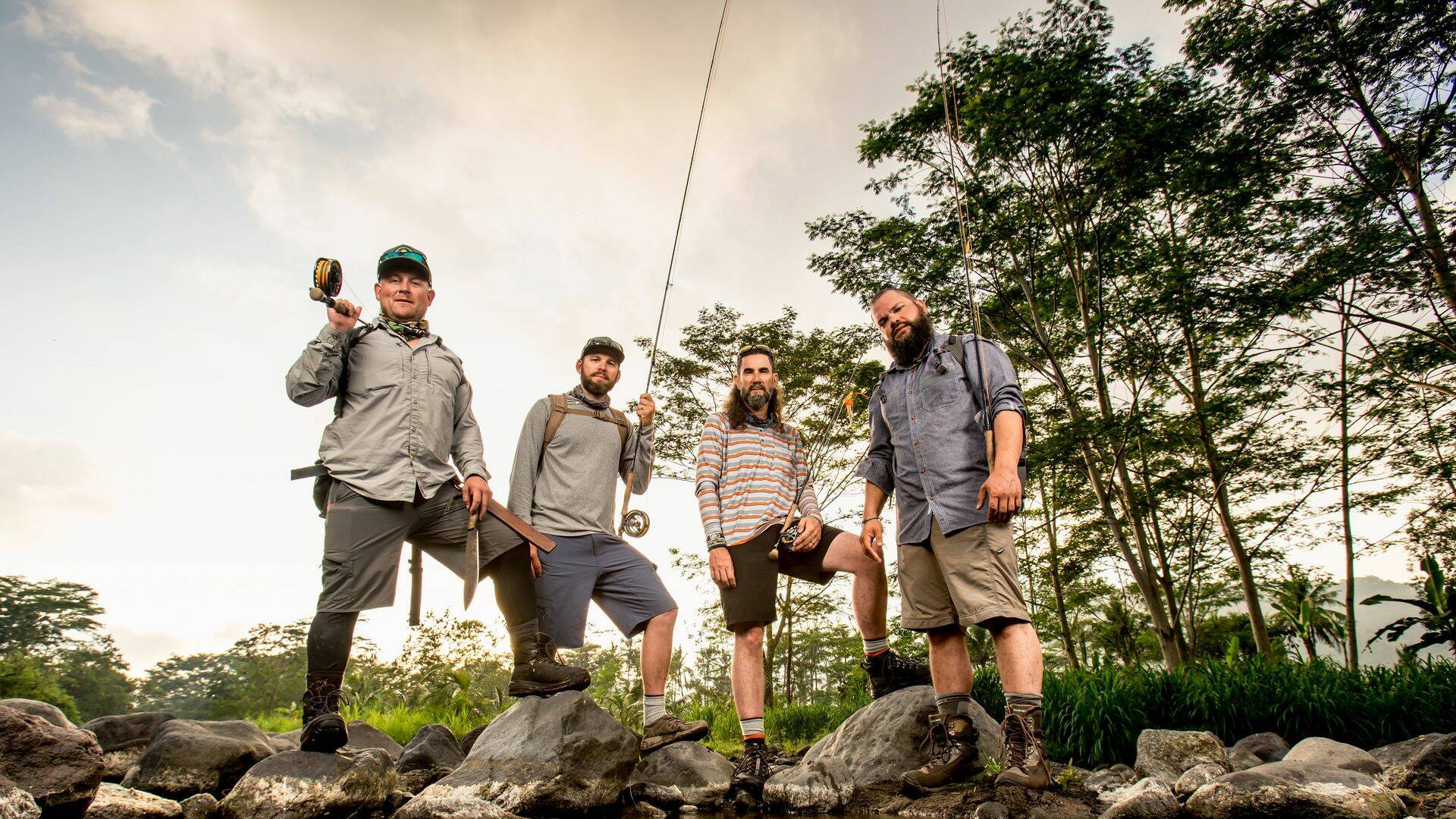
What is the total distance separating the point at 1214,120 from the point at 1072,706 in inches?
339

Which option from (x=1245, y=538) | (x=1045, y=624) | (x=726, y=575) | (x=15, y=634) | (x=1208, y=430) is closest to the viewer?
(x=726, y=575)

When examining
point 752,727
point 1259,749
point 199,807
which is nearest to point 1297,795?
point 752,727

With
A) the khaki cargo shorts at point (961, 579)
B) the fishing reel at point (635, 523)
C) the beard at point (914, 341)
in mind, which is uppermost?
the beard at point (914, 341)

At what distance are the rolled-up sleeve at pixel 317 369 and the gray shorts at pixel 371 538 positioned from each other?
0.40 meters

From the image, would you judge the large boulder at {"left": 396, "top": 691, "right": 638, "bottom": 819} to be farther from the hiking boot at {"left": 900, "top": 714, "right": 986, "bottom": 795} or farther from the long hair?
the long hair

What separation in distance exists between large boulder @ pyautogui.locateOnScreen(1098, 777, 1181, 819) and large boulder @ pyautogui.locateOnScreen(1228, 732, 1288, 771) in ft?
8.66

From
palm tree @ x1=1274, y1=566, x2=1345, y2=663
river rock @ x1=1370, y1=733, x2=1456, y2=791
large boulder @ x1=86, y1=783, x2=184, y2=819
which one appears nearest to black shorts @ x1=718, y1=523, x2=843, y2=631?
large boulder @ x1=86, y1=783, x2=184, y2=819

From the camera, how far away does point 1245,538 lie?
1459cm

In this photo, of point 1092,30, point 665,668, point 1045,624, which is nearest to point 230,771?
point 665,668

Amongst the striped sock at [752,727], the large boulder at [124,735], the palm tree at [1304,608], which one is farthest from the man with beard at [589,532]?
the palm tree at [1304,608]

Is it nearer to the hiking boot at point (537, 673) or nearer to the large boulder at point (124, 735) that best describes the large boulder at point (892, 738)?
the hiking boot at point (537, 673)

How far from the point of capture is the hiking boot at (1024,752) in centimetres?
276

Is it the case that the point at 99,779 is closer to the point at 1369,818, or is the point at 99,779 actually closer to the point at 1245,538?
the point at 1369,818

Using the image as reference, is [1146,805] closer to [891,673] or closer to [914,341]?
[891,673]
